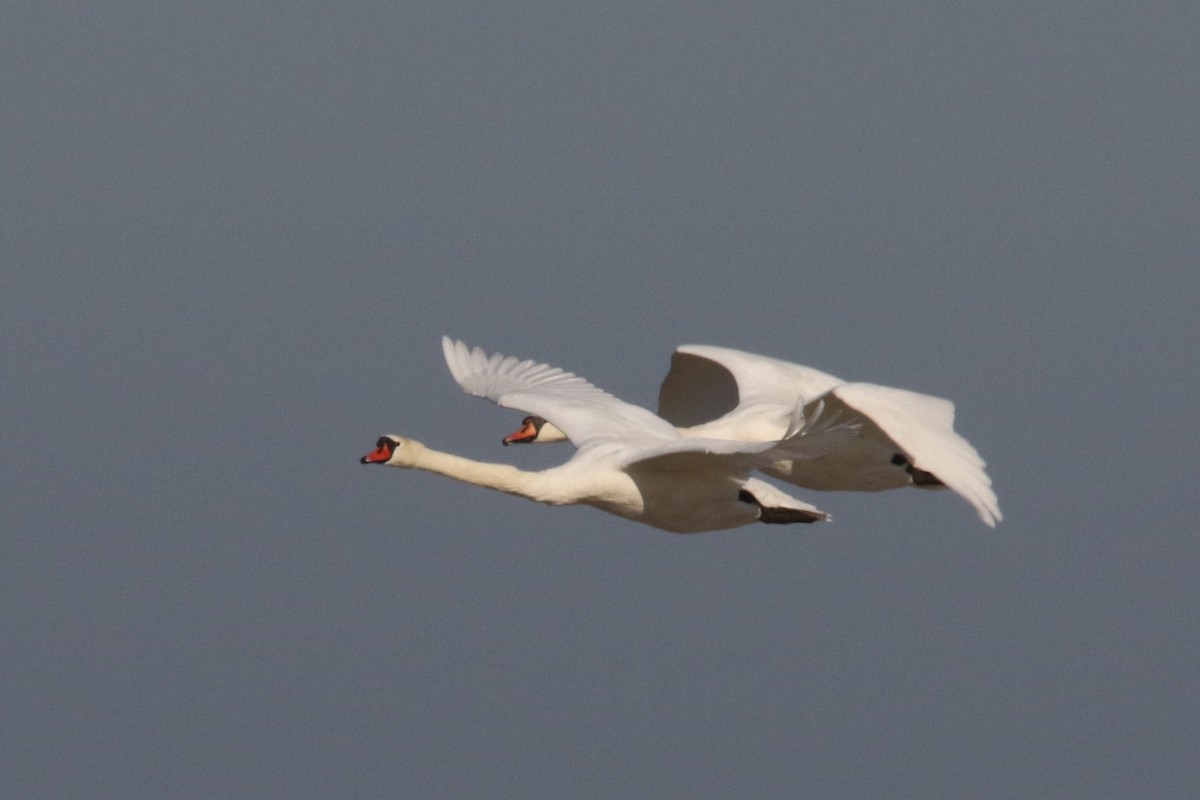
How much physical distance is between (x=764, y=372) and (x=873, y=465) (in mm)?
2105

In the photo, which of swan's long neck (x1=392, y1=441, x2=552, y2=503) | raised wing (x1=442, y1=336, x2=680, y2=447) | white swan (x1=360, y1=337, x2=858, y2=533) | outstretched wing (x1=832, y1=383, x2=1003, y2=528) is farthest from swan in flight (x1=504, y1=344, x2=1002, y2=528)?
swan's long neck (x1=392, y1=441, x2=552, y2=503)

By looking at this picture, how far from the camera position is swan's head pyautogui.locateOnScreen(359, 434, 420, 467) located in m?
20.4

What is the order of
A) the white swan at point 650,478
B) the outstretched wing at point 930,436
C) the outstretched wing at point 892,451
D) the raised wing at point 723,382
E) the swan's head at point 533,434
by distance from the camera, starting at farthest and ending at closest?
the swan's head at point 533,434 → the raised wing at point 723,382 → the white swan at point 650,478 → the outstretched wing at point 892,451 → the outstretched wing at point 930,436

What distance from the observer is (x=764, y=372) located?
78.7 ft

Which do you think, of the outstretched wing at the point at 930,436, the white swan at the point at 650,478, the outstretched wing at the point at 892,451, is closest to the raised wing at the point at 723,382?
the outstretched wing at the point at 892,451

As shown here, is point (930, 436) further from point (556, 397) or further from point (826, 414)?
point (556, 397)

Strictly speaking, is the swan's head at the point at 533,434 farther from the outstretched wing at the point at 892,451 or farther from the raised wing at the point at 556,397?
the outstretched wing at the point at 892,451

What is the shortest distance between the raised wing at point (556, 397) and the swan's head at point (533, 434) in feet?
1.89

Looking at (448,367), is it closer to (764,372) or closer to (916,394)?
(764,372)

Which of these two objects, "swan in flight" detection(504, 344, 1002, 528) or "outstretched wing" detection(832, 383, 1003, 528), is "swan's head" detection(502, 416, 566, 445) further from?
"outstretched wing" detection(832, 383, 1003, 528)

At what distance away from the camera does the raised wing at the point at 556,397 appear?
2170 centimetres

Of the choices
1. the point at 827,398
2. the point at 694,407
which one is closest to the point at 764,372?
the point at 694,407

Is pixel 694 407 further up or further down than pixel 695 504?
further up

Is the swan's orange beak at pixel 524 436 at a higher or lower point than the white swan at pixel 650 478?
higher
